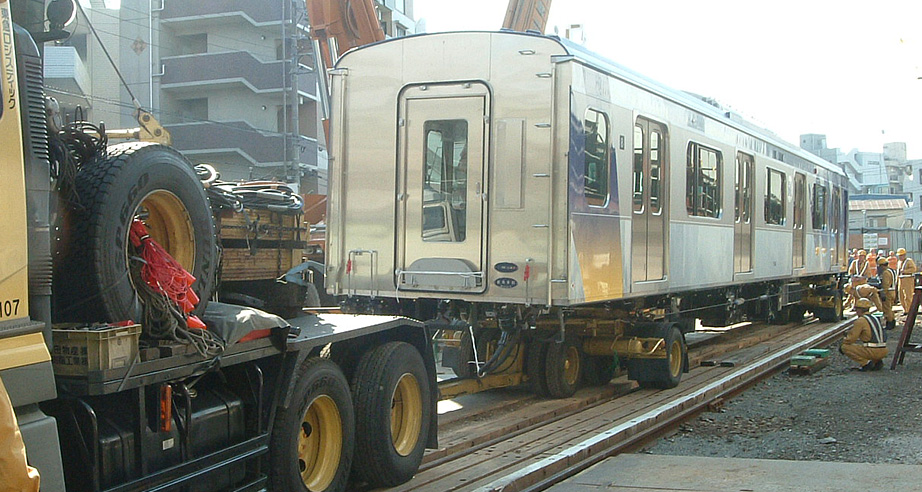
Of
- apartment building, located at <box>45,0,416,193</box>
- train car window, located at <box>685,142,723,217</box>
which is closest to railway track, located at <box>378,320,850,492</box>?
train car window, located at <box>685,142,723,217</box>

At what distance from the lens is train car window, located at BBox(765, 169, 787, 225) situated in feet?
51.1

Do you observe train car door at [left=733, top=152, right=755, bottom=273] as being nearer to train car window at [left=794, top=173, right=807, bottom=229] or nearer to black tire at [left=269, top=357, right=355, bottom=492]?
train car window at [left=794, top=173, right=807, bottom=229]

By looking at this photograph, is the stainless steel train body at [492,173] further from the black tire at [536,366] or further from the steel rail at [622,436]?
the steel rail at [622,436]

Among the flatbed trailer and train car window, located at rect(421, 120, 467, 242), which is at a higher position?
train car window, located at rect(421, 120, 467, 242)

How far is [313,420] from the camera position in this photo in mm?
5938

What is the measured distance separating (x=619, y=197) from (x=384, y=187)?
2.48 meters

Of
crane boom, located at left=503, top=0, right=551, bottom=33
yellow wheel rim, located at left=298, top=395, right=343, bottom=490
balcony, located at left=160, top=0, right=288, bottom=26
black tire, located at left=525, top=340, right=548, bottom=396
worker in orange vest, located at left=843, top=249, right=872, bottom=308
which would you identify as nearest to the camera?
yellow wheel rim, located at left=298, top=395, right=343, bottom=490

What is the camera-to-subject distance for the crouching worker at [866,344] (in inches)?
500

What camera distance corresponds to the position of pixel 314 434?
19.5 ft

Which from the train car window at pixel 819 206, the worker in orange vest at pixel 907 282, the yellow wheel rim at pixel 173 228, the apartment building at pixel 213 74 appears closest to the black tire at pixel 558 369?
the yellow wheel rim at pixel 173 228

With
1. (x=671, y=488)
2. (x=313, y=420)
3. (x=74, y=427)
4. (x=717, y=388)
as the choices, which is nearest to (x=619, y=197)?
(x=717, y=388)

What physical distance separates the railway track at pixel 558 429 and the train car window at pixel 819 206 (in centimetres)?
682

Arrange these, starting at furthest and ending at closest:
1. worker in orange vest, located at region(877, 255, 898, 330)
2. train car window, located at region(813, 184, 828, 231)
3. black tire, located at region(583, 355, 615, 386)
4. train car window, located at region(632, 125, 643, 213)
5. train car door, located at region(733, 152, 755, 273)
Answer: worker in orange vest, located at region(877, 255, 898, 330) → train car window, located at region(813, 184, 828, 231) → train car door, located at region(733, 152, 755, 273) → black tire, located at region(583, 355, 615, 386) → train car window, located at region(632, 125, 643, 213)

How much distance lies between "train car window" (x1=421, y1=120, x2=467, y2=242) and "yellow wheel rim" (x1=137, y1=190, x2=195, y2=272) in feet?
14.4
